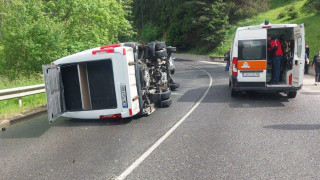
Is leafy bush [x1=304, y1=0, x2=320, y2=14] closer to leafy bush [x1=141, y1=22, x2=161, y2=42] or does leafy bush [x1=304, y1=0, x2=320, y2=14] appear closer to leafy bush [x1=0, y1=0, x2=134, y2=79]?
leafy bush [x1=0, y1=0, x2=134, y2=79]

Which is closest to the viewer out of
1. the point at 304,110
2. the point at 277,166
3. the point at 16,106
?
the point at 277,166

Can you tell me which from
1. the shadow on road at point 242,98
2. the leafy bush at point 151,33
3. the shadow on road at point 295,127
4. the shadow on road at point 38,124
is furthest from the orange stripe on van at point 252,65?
the leafy bush at point 151,33

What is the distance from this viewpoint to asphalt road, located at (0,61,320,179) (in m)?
4.38

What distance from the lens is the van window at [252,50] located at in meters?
9.78

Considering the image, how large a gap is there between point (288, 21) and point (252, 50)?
32457mm

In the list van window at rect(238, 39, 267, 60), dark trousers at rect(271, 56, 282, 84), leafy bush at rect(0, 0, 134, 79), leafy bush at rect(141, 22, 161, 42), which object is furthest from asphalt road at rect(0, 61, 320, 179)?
leafy bush at rect(141, 22, 161, 42)

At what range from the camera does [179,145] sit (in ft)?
18.3

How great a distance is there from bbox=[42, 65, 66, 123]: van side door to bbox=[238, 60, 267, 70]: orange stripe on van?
5777 millimetres

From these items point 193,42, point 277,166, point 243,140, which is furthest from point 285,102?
point 193,42

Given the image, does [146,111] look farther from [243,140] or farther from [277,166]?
[277,166]

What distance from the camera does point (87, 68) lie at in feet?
26.4

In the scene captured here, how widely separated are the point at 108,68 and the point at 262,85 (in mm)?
5188

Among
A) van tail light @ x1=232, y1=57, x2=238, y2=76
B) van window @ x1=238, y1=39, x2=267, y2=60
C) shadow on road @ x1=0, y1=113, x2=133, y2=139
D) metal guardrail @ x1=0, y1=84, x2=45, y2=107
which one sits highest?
van window @ x1=238, y1=39, x2=267, y2=60

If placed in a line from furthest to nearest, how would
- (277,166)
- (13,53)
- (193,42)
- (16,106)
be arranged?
1. (193,42)
2. (13,53)
3. (16,106)
4. (277,166)
